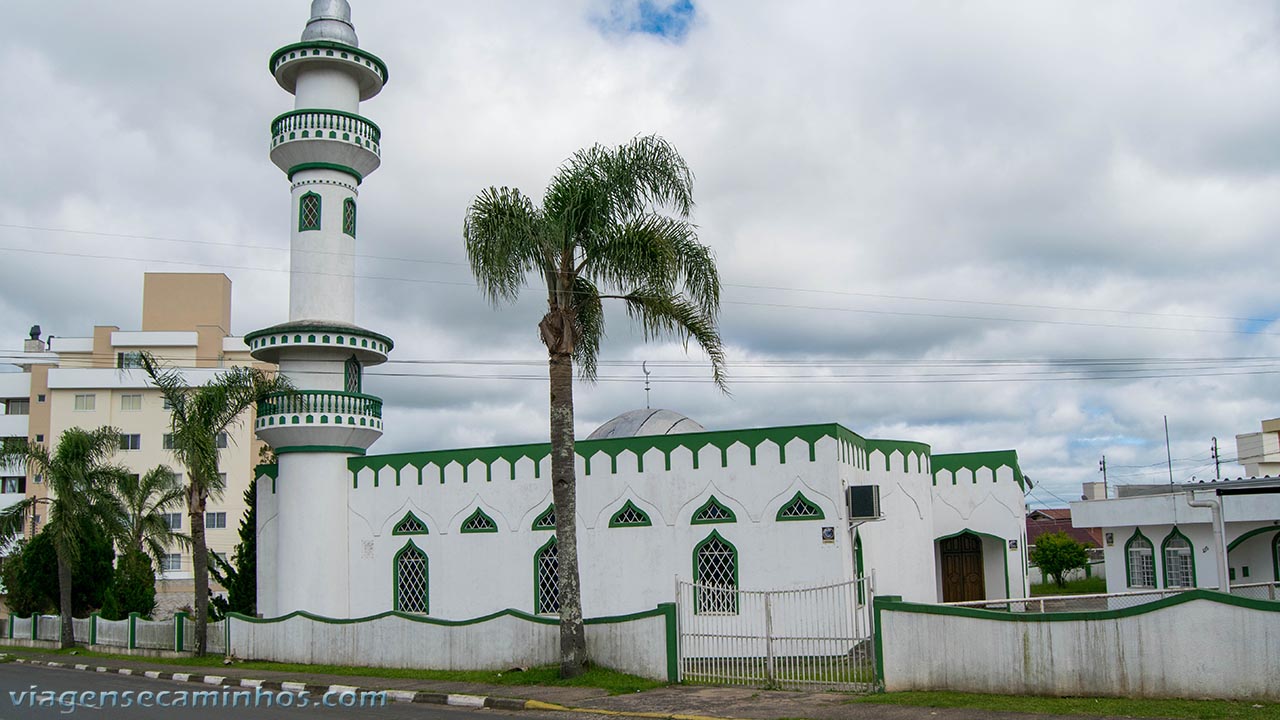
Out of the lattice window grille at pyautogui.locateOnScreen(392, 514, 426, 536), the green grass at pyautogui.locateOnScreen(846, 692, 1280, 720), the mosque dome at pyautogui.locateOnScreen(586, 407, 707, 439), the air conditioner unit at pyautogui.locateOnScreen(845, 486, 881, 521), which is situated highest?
the mosque dome at pyautogui.locateOnScreen(586, 407, 707, 439)

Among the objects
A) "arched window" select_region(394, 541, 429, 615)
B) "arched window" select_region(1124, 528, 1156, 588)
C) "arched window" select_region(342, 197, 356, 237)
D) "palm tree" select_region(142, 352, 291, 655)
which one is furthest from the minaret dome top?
"arched window" select_region(1124, 528, 1156, 588)

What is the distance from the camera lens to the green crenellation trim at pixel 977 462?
83.5 feet

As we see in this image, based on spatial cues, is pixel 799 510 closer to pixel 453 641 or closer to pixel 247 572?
pixel 453 641

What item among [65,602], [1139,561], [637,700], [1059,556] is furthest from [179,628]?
[1059,556]

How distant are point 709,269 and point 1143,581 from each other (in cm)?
1989

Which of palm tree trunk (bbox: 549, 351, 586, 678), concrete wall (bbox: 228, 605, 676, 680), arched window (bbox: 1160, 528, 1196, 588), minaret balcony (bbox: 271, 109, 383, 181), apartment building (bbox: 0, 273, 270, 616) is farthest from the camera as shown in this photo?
apartment building (bbox: 0, 273, 270, 616)

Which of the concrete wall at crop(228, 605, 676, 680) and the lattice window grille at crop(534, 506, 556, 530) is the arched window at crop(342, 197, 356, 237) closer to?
the lattice window grille at crop(534, 506, 556, 530)

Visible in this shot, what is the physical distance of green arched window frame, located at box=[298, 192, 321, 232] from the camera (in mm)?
24312

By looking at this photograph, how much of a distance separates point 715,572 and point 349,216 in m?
12.2

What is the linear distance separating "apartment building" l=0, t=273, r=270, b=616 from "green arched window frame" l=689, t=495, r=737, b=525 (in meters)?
41.1

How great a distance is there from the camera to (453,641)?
18.6 meters

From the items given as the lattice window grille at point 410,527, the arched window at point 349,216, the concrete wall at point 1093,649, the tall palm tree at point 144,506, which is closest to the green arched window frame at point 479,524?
the lattice window grille at point 410,527

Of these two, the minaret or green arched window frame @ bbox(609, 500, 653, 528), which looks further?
the minaret

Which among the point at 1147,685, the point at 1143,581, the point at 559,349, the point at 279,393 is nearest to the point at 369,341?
the point at 279,393
